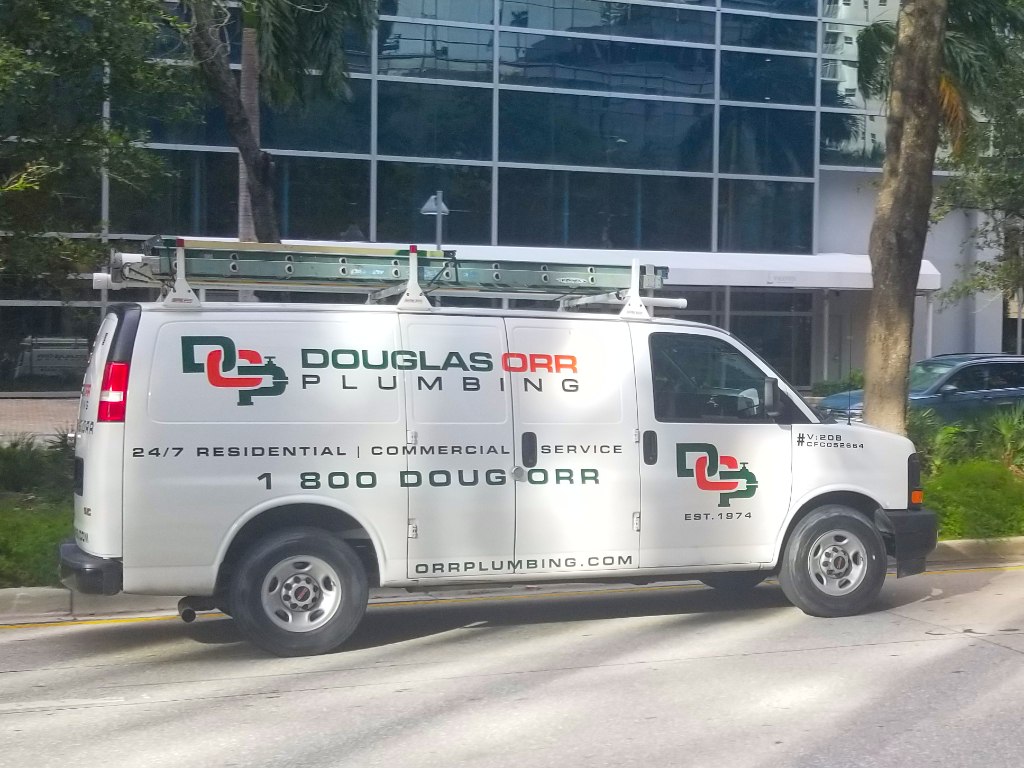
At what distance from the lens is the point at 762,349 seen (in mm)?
30312

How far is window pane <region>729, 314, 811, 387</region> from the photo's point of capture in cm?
3014

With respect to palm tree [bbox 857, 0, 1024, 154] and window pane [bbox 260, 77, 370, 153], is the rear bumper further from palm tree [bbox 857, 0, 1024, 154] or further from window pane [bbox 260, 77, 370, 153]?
window pane [bbox 260, 77, 370, 153]

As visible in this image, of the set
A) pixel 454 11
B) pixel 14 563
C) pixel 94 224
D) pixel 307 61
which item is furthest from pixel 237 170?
pixel 14 563

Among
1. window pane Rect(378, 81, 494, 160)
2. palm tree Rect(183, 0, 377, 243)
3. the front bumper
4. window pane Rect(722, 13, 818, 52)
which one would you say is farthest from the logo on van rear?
window pane Rect(722, 13, 818, 52)

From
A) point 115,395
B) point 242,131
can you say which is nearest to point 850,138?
point 242,131

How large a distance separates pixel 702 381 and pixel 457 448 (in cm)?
180

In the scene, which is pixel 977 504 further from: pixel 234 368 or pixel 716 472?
pixel 234 368

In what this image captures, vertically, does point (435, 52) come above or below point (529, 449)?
above

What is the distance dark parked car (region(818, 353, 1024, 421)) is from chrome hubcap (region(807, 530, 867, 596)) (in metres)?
8.52

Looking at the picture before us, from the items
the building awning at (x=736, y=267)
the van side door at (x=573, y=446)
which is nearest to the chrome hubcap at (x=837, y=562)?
the van side door at (x=573, y=446)

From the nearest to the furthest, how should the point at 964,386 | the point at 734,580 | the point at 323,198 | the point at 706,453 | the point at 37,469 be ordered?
1. the point at 706,453
2. the point at 734,580
3. the point at 37,469
4. the point at 964,386
5. the point at 323,198

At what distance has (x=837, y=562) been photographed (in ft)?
27.1

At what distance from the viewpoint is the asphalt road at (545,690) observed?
534 centimetres

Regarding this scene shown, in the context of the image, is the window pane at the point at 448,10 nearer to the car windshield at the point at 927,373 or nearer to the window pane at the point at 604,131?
the window pane at the point at 604,131
